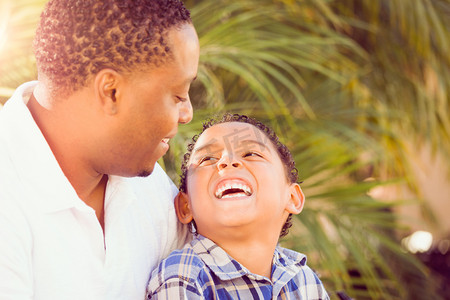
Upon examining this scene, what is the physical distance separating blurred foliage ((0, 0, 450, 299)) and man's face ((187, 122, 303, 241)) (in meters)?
0.29

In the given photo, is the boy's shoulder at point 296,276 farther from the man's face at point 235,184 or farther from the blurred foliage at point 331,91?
the blurred foliage at point 331,91

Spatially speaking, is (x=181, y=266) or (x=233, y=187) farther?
(x=233, y=187)

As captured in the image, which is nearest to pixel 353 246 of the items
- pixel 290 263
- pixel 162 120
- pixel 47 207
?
pixel 290 263

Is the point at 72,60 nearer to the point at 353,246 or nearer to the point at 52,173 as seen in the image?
the point at 52,173

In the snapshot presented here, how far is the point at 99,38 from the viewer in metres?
1.26

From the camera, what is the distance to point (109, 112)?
1.29 meters

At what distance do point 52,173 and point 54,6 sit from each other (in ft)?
1.17

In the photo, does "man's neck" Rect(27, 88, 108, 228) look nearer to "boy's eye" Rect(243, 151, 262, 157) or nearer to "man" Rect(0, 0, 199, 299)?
"man" Rect(0, 0, 199, 299)

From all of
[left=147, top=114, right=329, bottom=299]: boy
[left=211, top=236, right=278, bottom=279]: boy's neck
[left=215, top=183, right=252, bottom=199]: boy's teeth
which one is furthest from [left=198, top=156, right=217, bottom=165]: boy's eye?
[left=211, top=236, right=278, bottom=279]: boy's neck

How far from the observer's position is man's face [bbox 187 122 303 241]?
4.98ft

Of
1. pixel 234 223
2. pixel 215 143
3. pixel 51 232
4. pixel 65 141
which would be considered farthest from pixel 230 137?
pixel 51 232

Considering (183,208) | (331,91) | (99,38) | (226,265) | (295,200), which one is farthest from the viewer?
(331,91)

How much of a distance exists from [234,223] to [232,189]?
0.41ft

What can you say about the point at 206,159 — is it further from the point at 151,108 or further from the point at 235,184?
the point at 151,108
